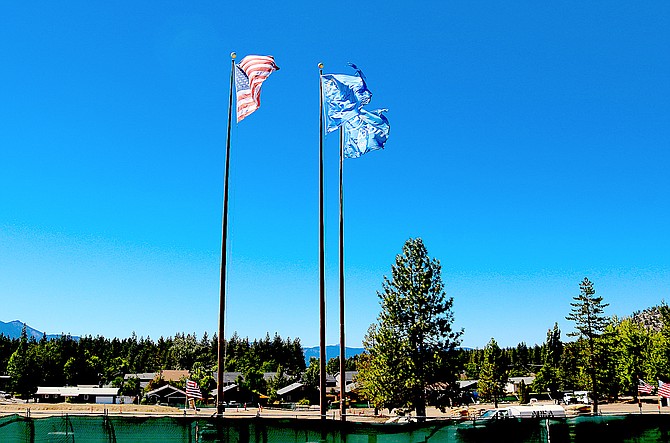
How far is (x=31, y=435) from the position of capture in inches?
583

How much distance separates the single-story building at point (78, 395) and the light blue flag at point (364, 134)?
276ft

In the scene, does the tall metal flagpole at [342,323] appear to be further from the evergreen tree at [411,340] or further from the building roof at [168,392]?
the building roof at [168,392]

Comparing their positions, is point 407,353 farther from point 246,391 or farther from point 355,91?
point 246,391

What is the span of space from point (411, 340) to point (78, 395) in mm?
68642

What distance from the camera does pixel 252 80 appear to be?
21.6 metres

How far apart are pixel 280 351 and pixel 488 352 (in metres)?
84.3

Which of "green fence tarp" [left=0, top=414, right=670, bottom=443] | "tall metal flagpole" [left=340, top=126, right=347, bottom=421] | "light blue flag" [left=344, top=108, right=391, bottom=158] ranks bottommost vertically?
"green fence tarp" [left=0, top=414, right=670, bottom=443]

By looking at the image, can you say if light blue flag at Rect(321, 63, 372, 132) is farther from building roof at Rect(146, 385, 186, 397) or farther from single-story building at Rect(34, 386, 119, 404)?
single-story building at Rect(34, 386, 119, 404)

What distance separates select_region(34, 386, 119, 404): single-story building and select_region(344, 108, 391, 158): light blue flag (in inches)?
3309

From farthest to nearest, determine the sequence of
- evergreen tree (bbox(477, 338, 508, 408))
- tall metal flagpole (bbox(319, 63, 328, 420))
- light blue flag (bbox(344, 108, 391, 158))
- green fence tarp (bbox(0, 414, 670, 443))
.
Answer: evergreen tree (bbox(477, 338, 508, 408))
light blue flag (bbox(344, 108, 391, 158))
tall metal flagpole (bbox(319, 63, 328, 420))
green fence tarp (bbox(0, 414, 670, 443))

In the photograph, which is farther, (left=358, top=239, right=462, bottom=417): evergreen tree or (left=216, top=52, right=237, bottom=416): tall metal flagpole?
(left=358, top=239, right=462, bottom=417): evergreen tree

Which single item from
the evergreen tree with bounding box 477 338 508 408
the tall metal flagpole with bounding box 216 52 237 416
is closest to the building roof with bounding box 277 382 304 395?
the evergreen tree with bounding box 477 338 508 408

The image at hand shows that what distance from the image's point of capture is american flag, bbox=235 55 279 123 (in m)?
21.5

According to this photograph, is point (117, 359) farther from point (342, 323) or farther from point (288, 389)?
point (342, 323)
